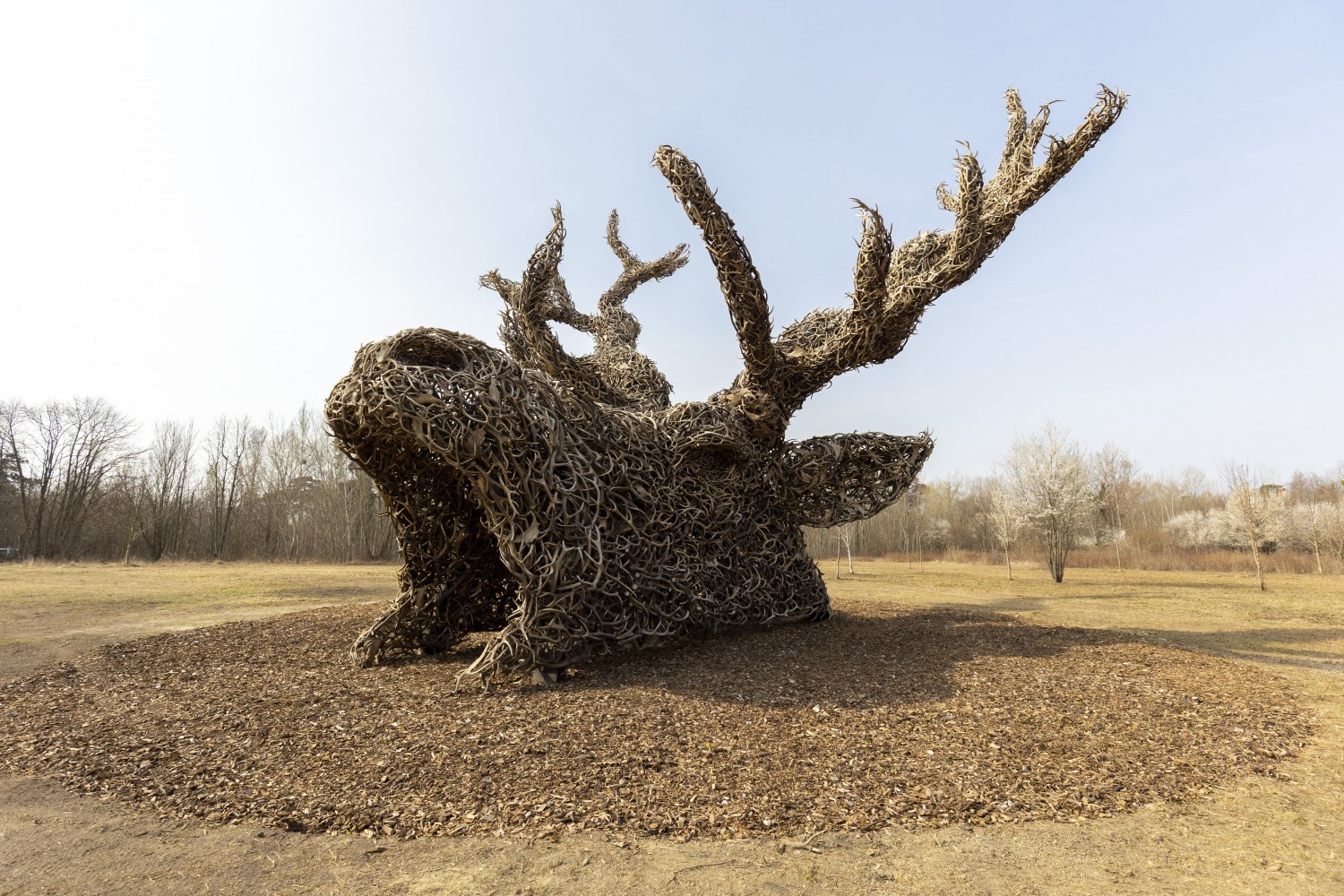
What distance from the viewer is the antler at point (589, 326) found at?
8.22 m

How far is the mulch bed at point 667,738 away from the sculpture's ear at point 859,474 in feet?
8.46

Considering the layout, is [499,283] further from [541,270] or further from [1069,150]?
[1069,150]

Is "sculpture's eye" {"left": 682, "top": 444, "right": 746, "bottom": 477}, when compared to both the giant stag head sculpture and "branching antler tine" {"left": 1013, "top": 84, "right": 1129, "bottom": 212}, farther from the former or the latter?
"branching antler tine" {"left": 1013, "top": 84, "right": 1129, "bottom": 212}

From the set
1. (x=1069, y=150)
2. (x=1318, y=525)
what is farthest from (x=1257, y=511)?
(x=1069, y=150)

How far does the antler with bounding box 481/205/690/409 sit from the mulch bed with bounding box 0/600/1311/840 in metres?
4.12

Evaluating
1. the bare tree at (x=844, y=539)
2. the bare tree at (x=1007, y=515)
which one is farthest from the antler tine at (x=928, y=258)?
the bare tree at (x=1007, y=515)

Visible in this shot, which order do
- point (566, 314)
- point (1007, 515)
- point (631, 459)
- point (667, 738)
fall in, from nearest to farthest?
1. point (667, 738)
2. point (631, 459)
3. point (566, 314)
4. point (1007, 515)

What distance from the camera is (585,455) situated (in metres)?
6.59

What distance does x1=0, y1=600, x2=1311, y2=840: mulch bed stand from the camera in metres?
3.51

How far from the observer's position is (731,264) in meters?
7.18

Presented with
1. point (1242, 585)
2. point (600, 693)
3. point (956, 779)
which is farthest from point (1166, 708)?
point (1242, 585)

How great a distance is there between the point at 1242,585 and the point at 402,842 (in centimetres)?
2600

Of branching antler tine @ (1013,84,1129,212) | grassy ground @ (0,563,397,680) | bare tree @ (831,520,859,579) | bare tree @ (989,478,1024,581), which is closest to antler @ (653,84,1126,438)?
branching antler tine @ (1013,84,1129,212)

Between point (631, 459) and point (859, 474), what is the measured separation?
3.96m
